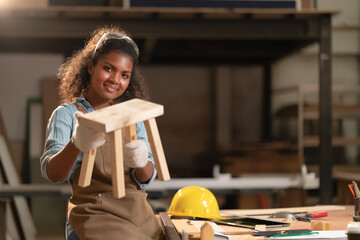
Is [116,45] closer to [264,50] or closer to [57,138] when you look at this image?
[57,138]

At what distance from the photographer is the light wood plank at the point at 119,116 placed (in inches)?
59.9

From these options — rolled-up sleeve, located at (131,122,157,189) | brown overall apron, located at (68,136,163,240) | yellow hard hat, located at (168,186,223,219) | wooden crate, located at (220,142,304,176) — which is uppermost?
rolled-up sleeve, located at (131,122,157,189)

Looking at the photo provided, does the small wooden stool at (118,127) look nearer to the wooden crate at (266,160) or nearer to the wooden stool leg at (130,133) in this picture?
the wooden stool leg at (130,133)

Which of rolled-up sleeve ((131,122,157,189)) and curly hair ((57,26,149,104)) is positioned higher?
curly hair ((57,26,149,104))

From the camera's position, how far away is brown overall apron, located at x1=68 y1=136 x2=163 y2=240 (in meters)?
1.87

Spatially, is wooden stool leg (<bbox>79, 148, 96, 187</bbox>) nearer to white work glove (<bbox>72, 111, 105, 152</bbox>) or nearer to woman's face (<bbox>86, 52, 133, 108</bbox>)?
white work glove (<bbox>72, 111, 105, 152</bbox>)

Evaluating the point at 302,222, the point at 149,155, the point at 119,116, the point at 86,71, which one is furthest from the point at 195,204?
the point at 119,116

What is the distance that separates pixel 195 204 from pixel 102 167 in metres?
0.59

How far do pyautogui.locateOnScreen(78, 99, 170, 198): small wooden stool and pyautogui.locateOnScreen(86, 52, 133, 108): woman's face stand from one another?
29cm

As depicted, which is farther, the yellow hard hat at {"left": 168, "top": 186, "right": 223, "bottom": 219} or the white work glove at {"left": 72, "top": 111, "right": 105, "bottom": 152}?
the yellow hard hat at {"left": 168, "top": 186, "right": 223, "bottom": 219}

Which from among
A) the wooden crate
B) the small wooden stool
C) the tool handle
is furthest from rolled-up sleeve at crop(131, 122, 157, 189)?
the wooden crate

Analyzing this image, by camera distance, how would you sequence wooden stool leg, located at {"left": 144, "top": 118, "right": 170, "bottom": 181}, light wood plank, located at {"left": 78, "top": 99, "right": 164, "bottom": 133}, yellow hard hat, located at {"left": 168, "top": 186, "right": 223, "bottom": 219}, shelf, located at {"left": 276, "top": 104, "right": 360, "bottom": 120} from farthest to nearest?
shelf, located at {"left": 276, "top": 104, "right": 360, "bottom": 120} < yellow hard hat, located at {"left": 168, "top": 186, "right": 223, "bottom": 219} < wooden stool leg, located at {"left": 144, "top": 118, "right": 170, "bottom": 181} < light wood plank, located at {"left": 78, "top": 99, "right": 164, "bottom": 133}

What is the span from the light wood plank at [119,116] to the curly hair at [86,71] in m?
0.39

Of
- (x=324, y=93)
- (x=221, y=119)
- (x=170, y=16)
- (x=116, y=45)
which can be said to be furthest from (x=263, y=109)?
(x=116, y=45)
